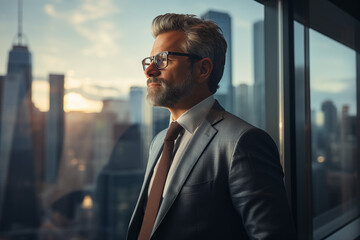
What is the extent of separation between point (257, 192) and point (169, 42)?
2.01ft

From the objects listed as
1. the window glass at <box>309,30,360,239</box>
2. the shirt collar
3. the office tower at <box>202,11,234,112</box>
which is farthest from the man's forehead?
the window glass at <box>309,30,360,239</box>

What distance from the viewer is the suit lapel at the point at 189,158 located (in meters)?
0.87

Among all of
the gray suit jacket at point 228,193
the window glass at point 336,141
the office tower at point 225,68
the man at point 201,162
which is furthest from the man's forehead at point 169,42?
the window glass at point 336,141

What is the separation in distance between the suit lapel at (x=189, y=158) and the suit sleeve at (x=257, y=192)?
126 millimetres

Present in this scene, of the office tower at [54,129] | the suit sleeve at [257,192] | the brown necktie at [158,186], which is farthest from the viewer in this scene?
the office tower at [54,129]

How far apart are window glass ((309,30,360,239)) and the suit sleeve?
1.81 m

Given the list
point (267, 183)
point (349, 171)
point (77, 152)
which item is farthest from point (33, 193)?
point (349, 171)

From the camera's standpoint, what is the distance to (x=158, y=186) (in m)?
0.98

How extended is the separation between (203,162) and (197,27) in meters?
0.50

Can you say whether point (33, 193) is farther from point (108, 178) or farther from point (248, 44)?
point (248, 44)

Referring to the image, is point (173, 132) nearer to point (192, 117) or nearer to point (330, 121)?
point (192, 117)

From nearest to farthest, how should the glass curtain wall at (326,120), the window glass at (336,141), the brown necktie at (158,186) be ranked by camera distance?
the brown necktie at (158,186) < the glass curtain wall at (326,120) < the window glass at (336,141)

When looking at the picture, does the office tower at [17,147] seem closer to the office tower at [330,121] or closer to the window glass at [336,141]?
the window glass at [336,141]

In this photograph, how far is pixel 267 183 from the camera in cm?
83
